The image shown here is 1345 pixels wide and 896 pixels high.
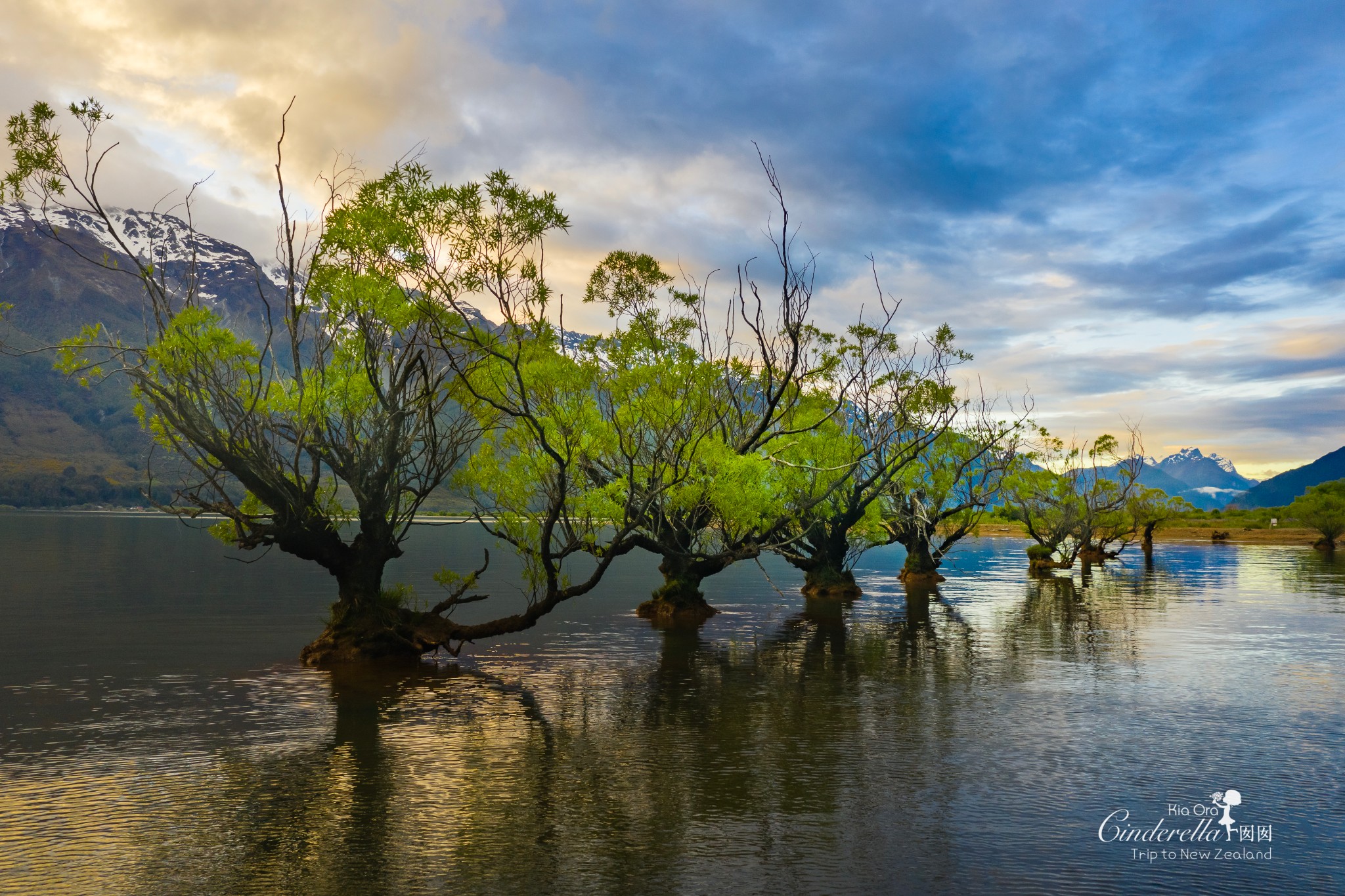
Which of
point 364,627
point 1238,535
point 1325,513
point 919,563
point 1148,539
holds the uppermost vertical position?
point 1325,513

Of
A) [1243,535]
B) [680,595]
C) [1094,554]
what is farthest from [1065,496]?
[1243,535]

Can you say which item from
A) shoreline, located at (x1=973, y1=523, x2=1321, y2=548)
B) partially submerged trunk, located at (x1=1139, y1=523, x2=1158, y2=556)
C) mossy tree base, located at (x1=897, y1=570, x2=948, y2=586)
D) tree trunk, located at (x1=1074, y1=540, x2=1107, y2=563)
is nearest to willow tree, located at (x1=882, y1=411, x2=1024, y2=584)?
mossy tree base, located at (x1=897, y1=570, x2=948, y2=586)

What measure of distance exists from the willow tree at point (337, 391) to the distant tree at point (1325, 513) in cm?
11983

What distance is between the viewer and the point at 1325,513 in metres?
114

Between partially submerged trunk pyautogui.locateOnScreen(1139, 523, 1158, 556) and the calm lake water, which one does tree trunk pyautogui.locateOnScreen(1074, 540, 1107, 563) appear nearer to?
partially submerged trunk pyautogui.locateOnScreen(1139, 523, 1158, 556)

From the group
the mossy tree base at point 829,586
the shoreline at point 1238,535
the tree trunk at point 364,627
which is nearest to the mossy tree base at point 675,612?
the mossy tree base at point 829,586

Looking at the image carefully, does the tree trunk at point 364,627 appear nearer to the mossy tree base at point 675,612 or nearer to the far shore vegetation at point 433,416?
the far shore vegetation at point 433,416

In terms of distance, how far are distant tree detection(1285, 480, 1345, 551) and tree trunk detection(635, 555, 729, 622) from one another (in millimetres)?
102164

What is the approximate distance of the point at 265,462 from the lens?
27.5 m

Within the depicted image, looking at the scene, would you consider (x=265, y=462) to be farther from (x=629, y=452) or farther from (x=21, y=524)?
(x=21, y=524)

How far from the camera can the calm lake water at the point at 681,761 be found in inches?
479

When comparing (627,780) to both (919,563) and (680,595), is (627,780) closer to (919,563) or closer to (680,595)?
(680,595)

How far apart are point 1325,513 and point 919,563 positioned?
3004 inches

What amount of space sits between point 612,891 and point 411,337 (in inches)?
904
